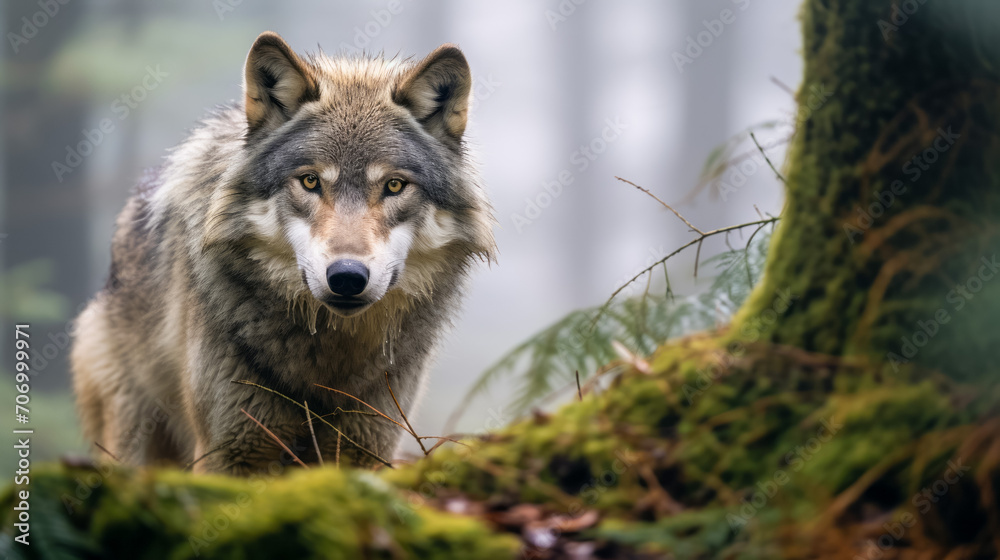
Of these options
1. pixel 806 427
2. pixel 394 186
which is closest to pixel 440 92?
pixel 394 186

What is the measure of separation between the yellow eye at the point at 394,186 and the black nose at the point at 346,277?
0.67m

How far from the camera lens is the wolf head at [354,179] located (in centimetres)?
346

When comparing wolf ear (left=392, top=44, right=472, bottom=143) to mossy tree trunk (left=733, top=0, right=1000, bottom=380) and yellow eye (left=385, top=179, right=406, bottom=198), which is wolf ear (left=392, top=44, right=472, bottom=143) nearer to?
yellow eye (left=385, top=179, right=406, bottom=198)

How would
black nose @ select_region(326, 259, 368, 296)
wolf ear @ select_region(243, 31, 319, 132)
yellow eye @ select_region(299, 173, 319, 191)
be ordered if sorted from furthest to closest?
1. wolf ear @ select_region(243, 31, 319, 132)
2. yellow eye @ select_region(299, 173, 319, 191)
3. black nose @ select_region(326, 259, 368, 296)

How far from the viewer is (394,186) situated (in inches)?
147

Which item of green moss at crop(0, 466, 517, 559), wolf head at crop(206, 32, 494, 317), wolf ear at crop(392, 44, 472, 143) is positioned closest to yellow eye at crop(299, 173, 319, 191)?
wolf head at crop(206, 32, 494, 317)

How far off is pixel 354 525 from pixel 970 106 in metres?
1.98

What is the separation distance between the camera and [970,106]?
1900 millimetres

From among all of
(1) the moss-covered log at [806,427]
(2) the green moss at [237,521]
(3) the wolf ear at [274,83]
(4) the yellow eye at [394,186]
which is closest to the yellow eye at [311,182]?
(4) the yellow eye at [394,186]

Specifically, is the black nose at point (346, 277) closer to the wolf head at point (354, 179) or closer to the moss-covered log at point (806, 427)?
the wolf head at point (354, 179)

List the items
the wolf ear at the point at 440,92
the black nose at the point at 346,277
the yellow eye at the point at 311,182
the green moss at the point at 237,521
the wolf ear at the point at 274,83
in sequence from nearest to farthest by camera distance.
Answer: the green moss at the point at 237,521
the black nose at the point at 346,277
the yellow eye at the point at 311,182
the wolf ear at the point at 274,83
the wolf ear at the point at 440,92

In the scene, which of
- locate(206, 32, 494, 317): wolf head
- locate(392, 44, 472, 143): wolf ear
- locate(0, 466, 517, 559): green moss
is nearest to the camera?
locate(0, 466, 517, 559): green moss

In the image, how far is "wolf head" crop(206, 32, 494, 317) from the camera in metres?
3.46

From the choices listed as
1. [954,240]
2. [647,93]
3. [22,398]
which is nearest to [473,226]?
[954,240]
